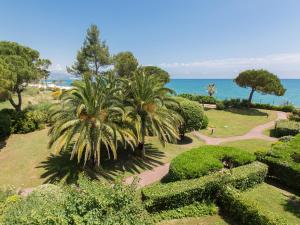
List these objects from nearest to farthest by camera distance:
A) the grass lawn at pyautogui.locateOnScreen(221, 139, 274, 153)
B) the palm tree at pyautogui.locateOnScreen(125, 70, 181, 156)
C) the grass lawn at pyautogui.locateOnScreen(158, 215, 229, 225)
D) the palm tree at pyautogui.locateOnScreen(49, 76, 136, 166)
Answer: the grass lawn at pyautogui.locateOnScreen(158, 215, 229, 225) < the palm tree at pyautogui.locateOnScreen(49, 76, 136, 166) < the palm tree at pyautogui.locateOnScreen(125, 70, 181, 156) < the grass lawn at pyautogui.locateOnScreen(221, 139, 274, 153)

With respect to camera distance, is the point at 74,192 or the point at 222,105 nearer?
the point at 74,192

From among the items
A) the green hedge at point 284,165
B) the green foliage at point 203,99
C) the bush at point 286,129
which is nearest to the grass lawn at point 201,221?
the green hedge at point 284,165

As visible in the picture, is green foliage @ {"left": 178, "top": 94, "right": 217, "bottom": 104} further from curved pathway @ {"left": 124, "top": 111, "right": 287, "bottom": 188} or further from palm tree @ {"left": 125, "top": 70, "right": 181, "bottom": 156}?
palm tree @ {"left": 125, "top": 70, "right": 181, "bottom": 156}

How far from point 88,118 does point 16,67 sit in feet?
40.7

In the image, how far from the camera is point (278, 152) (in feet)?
59.2

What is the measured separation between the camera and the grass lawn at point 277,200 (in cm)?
1319

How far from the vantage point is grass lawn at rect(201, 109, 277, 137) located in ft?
101

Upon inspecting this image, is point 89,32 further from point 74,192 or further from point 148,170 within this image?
point 74,192

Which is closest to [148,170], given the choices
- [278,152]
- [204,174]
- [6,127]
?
[204,174]

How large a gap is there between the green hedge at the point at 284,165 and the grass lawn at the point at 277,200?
3.06ft

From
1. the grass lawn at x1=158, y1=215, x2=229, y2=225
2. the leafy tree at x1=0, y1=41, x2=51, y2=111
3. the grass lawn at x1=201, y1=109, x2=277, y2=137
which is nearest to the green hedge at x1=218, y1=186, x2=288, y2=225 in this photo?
the grass lawn at x1=158, y1=215, x2=229, y2=225

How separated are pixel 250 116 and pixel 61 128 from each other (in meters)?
34.5

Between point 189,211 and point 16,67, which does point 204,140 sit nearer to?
point 189,211

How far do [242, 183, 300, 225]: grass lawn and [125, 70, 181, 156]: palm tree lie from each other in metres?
6.95
